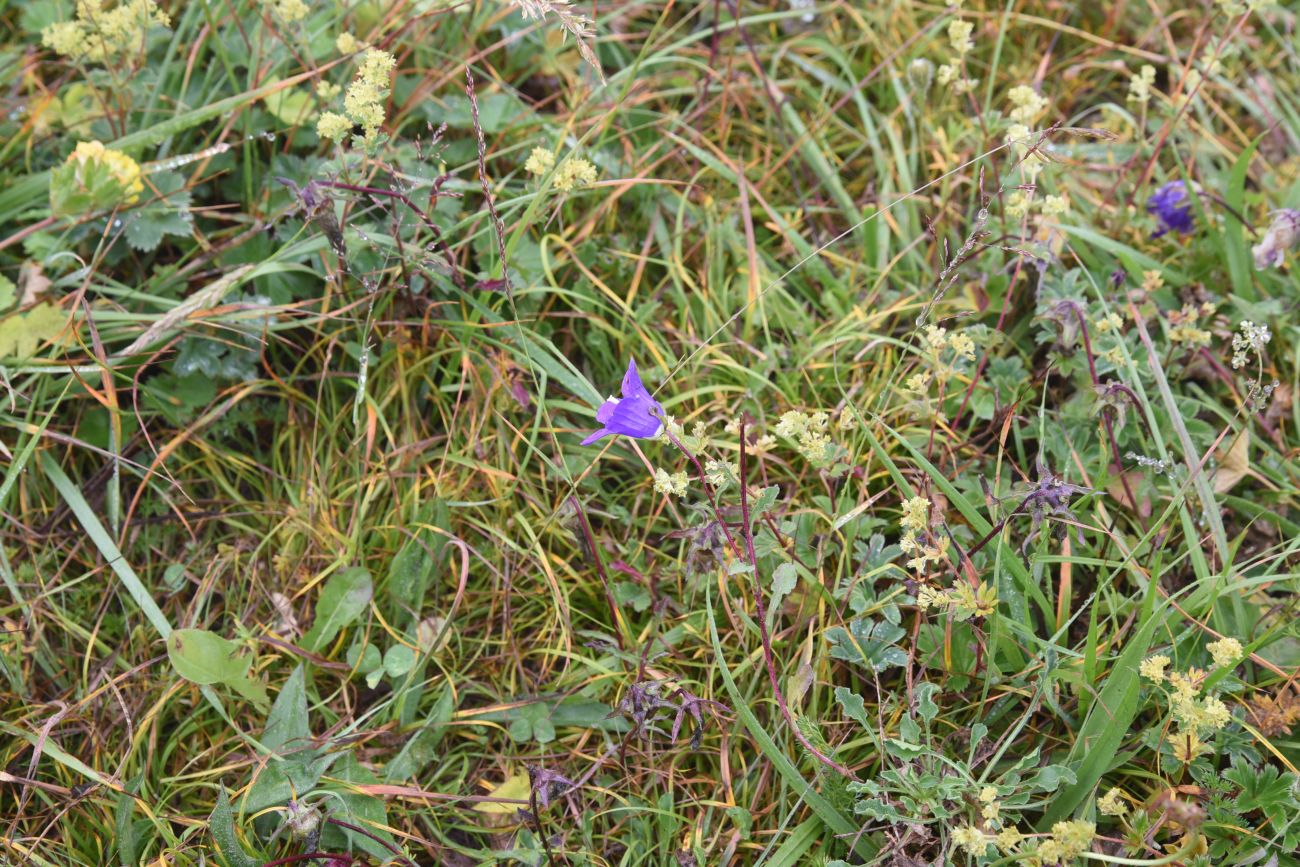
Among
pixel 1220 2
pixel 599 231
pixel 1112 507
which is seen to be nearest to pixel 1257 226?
pixel 1220 2

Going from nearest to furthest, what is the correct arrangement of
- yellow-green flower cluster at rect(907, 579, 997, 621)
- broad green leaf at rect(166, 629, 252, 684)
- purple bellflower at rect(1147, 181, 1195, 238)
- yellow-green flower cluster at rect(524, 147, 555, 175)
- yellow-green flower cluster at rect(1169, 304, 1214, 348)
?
1. yellow-green flower cluster at rect(907, 579, 997, 621)
2. broad green leaf at rect(166, 629, 252, 684)
3. yellow-green flower cluster at rect(524, 147, 555, 175)
4. yellow-green flower cluster at rect(1169, 304, 1214, 348)
5. purple bellflower at rect(1147, 181, 1195, 238)

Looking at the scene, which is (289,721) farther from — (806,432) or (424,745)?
(806,432)

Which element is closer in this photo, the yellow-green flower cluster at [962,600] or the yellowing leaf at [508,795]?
the yellow-green flower cluster at [962,600]

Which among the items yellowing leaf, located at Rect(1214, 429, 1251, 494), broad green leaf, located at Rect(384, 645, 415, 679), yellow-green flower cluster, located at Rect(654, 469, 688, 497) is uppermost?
yellow-green flower cluster, located at Rect(654, 469, 688, 497)

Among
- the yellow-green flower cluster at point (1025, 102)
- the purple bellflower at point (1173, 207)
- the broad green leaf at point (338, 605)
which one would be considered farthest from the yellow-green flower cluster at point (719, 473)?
the purple bellflower at point (1173, 207)

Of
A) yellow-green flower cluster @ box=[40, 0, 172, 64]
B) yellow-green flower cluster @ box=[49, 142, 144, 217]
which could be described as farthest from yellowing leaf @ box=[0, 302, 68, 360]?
yellow-green flower cluster @ box=[40, 0, 172, 64]

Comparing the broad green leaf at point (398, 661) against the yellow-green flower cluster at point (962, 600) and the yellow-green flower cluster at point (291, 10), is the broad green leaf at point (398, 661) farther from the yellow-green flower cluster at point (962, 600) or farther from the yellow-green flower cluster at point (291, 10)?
the yellow-green flower cluster at point (291, 10)

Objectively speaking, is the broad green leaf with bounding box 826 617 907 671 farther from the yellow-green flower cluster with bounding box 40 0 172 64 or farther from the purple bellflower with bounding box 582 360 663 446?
the yellow-green flower cluster with bounding box 40 0 172 64
